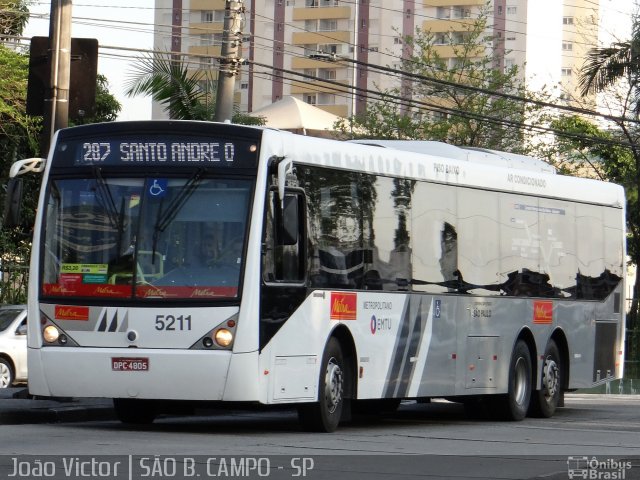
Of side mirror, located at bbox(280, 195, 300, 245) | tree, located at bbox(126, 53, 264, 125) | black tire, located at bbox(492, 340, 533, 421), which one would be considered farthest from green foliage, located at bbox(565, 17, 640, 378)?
side mirror, located at bbox(280, 195, 300, 245)

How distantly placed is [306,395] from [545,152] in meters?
36.2

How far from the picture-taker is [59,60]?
17891 millimetres

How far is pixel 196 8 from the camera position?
108 m

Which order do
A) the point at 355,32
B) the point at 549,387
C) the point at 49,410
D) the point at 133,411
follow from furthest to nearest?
the point at 355,32
the point at 549,387
the point at 49,410
the point at 133,411

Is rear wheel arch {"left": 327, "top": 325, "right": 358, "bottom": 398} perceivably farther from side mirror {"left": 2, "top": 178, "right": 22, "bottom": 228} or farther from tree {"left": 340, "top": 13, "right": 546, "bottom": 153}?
tree {"left": 340, "top": 13, "right": 546, "bottom": 153}

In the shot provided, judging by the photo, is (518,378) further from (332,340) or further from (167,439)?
(167,439)

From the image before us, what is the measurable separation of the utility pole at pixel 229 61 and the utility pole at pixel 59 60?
19.5ft

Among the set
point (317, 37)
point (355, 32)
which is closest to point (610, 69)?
point (355, 32)

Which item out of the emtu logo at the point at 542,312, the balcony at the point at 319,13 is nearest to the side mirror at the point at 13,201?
the emtu logo at the point at 542,312

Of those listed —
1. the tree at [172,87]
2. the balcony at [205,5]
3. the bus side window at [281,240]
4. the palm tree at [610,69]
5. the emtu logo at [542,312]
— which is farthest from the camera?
the balcony at [205,5]

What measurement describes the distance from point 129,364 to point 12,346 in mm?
10981

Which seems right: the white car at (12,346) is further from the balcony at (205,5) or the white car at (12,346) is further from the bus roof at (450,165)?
the balcony at (205,5)

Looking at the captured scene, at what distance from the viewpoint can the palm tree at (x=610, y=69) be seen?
117 ft

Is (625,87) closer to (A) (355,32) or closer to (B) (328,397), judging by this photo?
(B) (328,397)
